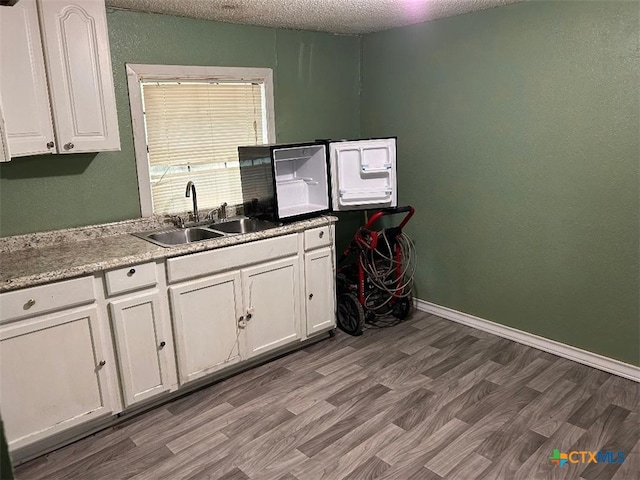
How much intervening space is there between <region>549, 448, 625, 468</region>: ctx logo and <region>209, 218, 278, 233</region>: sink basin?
2160mm

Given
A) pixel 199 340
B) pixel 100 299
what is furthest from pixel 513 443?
pixel 100 299

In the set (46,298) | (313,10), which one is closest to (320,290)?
(46,298)

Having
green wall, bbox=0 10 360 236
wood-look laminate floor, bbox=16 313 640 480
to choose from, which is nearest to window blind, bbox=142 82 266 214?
green wall, bbox=0 10 360 236

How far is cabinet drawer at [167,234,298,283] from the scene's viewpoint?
2729 millimetres

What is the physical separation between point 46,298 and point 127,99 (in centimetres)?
140

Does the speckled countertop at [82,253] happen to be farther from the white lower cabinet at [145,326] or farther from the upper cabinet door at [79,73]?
the upper cabinet door at [79,73]

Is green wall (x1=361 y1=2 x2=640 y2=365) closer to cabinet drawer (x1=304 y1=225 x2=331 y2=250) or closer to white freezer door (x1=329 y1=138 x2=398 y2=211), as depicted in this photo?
white freezer door (x1=329 y1=138 x2=398 y2=211)

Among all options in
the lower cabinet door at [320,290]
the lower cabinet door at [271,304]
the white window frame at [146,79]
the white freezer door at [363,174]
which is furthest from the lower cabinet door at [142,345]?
the white freezer door at [363,174]

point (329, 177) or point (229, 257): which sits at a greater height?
point (329, 177)

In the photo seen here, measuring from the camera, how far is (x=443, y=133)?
3684mm

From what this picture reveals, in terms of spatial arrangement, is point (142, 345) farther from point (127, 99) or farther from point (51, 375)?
point (127, 99)

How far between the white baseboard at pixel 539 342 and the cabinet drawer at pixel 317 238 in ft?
3.86

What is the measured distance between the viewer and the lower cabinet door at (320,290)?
11.2 feet

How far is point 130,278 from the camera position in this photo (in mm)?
2549
